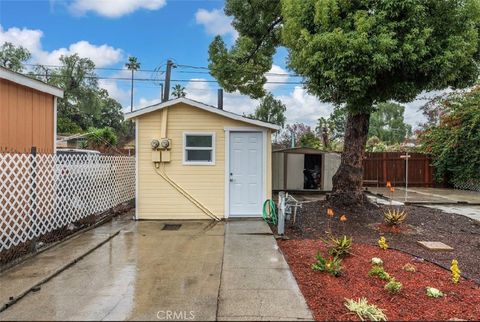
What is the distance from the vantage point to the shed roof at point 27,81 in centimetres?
548

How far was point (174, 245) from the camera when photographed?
5727 millimetres

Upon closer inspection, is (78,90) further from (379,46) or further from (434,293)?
(434,293)

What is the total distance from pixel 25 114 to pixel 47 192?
57.7 inches

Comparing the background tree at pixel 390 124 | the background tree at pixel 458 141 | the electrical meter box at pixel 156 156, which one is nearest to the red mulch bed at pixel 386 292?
the electrical meter box at pixel 156 156

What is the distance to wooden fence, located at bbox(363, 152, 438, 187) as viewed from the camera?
57.1ft

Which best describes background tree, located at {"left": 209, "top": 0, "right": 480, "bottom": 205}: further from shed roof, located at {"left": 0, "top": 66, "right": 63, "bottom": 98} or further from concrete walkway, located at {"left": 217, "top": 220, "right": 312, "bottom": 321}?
shed roof, located at {"left": 0, "top": 66, "right": 63, "bottom": 98}

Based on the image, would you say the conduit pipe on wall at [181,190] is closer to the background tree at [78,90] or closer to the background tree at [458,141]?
the background tree at [458,141]

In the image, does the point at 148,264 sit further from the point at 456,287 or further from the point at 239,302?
the point at 456,287

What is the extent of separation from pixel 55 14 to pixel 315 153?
33.6ft

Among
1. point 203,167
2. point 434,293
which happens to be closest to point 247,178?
point 203,167

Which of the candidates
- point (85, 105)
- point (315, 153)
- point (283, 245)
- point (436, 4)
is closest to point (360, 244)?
point (283, 245)

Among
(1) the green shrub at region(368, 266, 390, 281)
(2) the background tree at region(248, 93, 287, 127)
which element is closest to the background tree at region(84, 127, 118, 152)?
(2) the background tree at region(248, 93, 287, 127)

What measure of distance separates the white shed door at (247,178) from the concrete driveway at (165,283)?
1996mm

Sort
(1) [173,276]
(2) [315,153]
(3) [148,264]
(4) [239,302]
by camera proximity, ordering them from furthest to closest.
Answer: (2) [315,153]
(3) [148,264]
(1) [173,276]
(4) [239,302]
